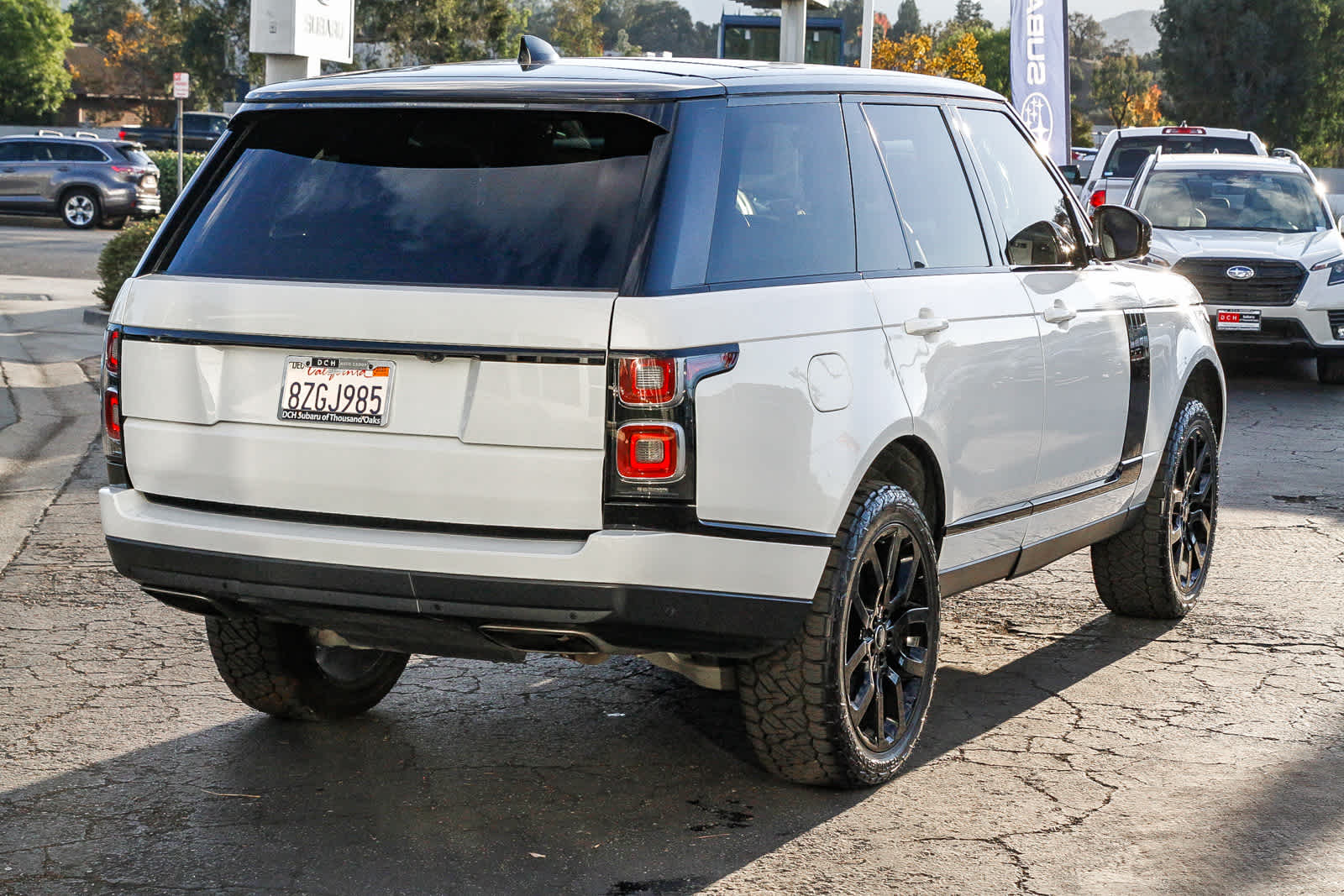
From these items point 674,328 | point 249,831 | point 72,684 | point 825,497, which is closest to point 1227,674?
point 825,497

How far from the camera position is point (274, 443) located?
415 cm

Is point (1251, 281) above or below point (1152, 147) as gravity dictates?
below

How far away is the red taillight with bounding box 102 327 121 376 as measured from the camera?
14.5ft

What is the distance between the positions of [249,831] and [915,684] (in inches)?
72.7

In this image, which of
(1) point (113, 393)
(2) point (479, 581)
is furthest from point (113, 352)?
(2) point (479, 581)

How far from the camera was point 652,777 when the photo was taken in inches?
188

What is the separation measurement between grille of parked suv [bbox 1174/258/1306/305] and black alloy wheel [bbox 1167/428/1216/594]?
7957 mm

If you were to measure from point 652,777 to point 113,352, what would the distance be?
1809 mm

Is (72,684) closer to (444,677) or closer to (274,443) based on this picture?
(444,677)

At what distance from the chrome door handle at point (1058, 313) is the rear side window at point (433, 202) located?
1.82m

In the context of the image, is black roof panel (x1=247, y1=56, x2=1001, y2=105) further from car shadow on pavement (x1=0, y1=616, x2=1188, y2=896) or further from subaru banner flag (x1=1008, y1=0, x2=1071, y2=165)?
subaru banner flag (x1=1008, y1=0, x2=1071, y2=165)

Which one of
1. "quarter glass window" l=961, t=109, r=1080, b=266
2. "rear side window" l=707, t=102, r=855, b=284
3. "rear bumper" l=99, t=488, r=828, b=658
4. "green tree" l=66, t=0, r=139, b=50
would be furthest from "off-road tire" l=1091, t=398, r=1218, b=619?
"green tree" l=66, t=0, r=139, b=50

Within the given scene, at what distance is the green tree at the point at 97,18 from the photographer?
10981 centimetres

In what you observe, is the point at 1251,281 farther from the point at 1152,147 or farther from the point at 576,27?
the point at 576,27
